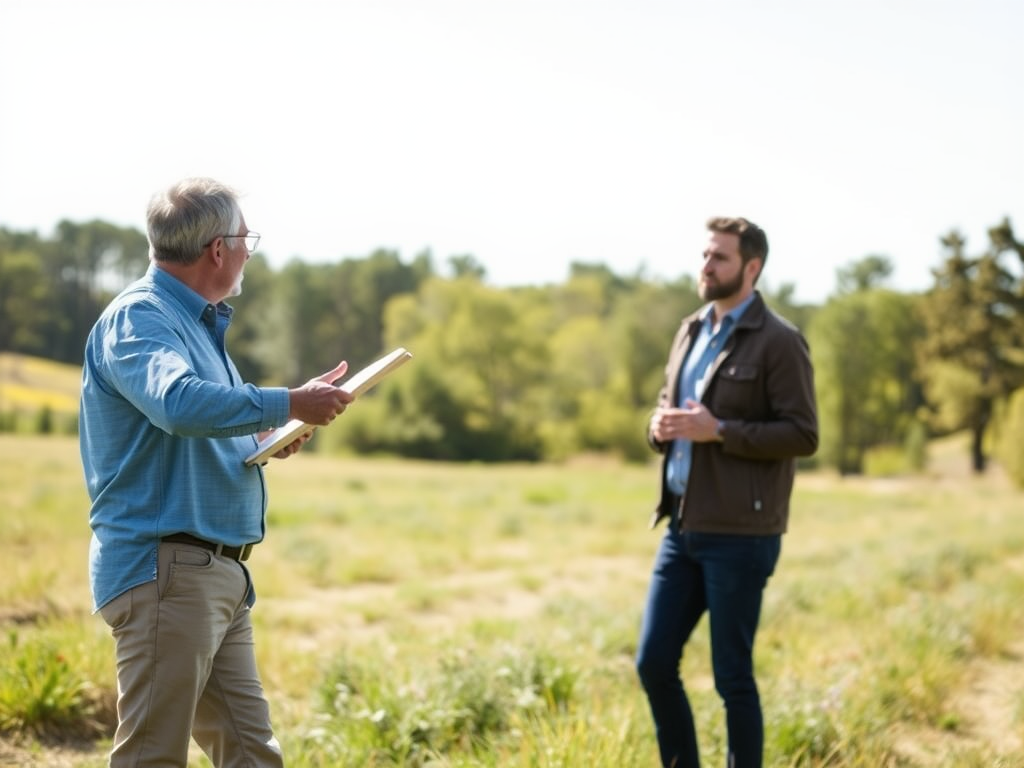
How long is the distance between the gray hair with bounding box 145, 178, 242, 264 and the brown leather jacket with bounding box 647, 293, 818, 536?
6.69 ft

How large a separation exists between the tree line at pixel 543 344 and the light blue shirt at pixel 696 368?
3348 cm

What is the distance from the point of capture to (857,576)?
10180 mm

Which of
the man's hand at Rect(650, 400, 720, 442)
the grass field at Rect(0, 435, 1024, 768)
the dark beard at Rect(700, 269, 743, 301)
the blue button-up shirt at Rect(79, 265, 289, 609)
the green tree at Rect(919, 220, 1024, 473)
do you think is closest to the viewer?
the blue button-up shirt at Rect(79, 265, 289, 609)

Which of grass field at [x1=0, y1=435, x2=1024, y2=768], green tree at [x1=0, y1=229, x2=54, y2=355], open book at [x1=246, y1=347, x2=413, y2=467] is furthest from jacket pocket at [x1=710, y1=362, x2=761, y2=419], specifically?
green tree at [x1=0, y1=229, x2=54, y2=355]

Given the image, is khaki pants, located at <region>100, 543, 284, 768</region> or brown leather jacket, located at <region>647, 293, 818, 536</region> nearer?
khaki pants, located at <region>100, 543, 284, 768</region>

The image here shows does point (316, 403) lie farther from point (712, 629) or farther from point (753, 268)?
point (753, 268)

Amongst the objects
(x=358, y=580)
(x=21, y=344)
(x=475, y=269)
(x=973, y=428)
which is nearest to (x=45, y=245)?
(x=21, y=344)

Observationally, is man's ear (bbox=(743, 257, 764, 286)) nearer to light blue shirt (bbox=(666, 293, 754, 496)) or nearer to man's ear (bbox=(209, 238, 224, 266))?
light blue shirt (bbox=(666, 293, 754, 496))

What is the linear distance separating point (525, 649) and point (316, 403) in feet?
10.4

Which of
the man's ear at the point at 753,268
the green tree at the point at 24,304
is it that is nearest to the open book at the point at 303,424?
the man's ear at the point at 753,268

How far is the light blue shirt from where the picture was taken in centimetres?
400

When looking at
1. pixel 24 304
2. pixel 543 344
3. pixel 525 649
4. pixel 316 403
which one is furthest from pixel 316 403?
pixel 24 304

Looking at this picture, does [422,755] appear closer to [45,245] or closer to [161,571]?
[161,571]

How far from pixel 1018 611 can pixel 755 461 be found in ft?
17.5
